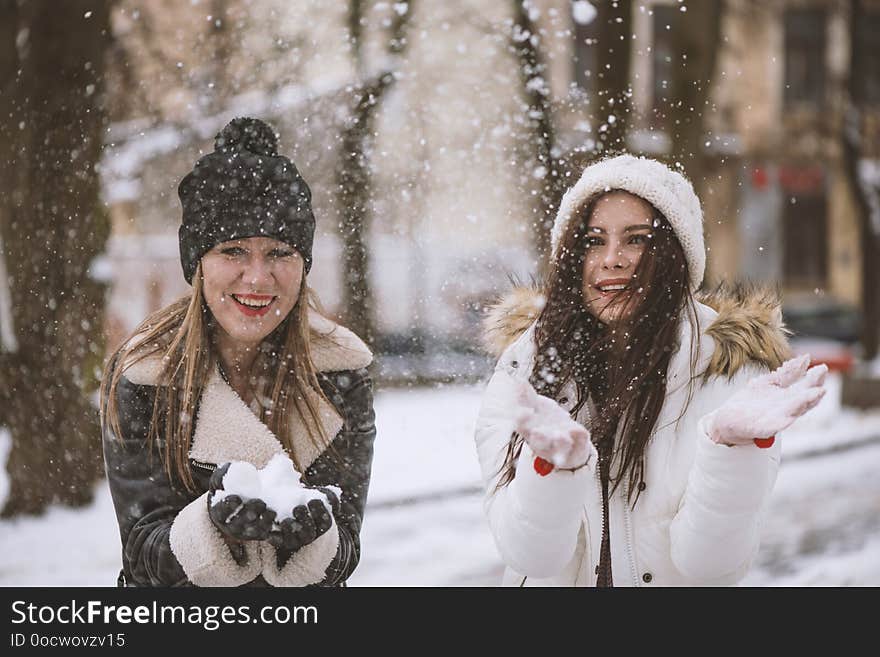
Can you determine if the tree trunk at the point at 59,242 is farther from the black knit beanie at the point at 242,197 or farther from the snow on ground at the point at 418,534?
the black knit beanie at the point at 242,197

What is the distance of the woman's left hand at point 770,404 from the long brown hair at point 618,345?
0.21 metres

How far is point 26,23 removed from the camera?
12.8ft

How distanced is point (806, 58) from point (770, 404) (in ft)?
49.7

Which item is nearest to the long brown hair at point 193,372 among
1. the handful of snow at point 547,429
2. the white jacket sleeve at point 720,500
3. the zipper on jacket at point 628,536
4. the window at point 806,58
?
the handful of snow at point 547,429

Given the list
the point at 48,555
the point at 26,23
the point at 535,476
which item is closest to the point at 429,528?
the point at 48,555

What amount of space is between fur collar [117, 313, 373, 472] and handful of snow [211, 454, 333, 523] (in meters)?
0.13

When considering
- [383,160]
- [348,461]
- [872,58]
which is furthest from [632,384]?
[872,58]

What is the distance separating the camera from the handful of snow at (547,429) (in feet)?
5.24

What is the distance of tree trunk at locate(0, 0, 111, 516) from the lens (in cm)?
235

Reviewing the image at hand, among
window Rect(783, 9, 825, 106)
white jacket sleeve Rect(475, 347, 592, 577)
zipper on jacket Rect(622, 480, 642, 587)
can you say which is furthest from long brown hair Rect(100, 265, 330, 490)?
window Rect(783, 9, 825, 106)

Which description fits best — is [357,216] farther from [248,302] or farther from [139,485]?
[139,485]

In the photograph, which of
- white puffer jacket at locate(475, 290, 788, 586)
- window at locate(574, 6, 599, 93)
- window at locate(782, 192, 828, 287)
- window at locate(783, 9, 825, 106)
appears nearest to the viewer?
white puffer jacket at locate(475, 290, 788, 586)

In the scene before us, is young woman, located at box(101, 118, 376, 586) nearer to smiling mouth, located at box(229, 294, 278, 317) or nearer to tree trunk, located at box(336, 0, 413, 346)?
smiling mouth, located at box(229, 294, 278, 317)
